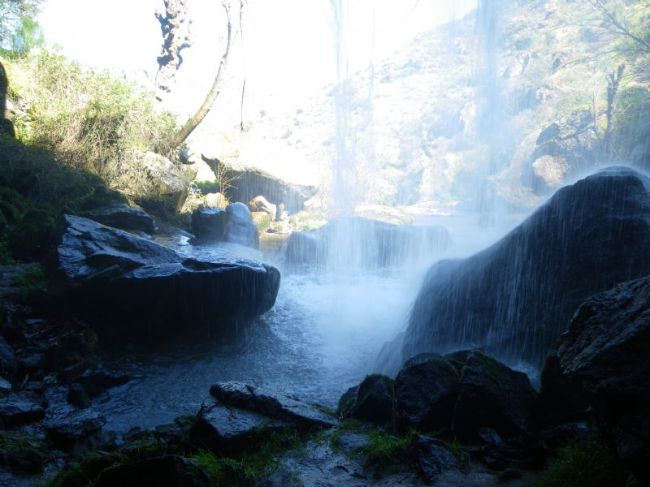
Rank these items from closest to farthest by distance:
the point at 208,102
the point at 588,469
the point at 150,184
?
the point at 588,469
the point at 150,184
the point at 208,102

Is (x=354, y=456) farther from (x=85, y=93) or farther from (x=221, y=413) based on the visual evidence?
(x=85, y=93)

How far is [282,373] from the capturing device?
6.52 meters

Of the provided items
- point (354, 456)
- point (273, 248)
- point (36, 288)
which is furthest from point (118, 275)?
point (273, 248)

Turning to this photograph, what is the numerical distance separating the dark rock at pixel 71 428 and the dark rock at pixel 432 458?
9.98 ft

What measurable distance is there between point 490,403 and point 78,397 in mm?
4494

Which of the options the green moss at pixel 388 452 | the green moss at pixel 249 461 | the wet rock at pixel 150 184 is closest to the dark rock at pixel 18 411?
the green moss at pixel 249 461

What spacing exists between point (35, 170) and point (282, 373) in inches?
342

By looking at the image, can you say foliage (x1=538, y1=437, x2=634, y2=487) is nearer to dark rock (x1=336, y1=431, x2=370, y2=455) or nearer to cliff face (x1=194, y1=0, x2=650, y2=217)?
dark rock (x1=336, y1=431, x2=370, y2=455)

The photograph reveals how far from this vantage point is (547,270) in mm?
5062

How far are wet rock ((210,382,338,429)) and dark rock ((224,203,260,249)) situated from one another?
9156 millimetres

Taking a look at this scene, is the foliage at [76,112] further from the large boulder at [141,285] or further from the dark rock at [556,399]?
the dark rock at [556,399]

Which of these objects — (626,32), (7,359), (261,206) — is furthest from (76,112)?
(626,32)

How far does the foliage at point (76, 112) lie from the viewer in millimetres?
12414

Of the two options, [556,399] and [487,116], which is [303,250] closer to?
[556,399]
